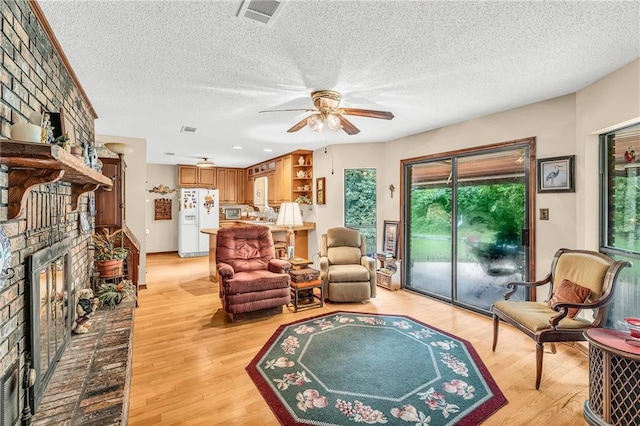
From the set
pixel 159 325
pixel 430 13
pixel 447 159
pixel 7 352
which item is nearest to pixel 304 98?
pixel 430 13

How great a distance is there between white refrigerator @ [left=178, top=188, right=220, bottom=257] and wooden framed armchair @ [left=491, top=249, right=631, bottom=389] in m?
6.77

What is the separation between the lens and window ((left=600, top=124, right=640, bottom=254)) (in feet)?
8.21

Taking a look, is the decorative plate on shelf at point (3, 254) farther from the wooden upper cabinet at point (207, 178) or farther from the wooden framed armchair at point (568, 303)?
the wooden upper cabinet at point (207, 178)

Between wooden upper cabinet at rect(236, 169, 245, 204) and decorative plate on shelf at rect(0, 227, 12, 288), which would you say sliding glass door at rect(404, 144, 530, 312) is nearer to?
decorative plate on shelf at rect(0, 227, 12, 288)

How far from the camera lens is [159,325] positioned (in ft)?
11.3

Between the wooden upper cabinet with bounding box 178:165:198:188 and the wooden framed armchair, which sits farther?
the wooden upper cabinet with bounding box 178:165:198:188

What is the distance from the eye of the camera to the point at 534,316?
2.49 meters

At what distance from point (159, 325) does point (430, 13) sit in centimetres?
379

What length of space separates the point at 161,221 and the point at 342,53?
744cm

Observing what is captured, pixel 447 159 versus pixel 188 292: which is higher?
pixel 447 159

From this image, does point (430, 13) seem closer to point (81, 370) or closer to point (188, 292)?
point (81, 370)

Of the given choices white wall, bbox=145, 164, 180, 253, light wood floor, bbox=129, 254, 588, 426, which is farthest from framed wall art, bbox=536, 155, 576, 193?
white wall, bbox=145, 164, 180, 253

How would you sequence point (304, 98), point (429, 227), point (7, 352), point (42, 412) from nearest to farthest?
point (7, 352)
point (42, 412)
point (304, 98)
point (429, 227)

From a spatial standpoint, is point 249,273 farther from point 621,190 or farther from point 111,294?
point 621,190
